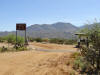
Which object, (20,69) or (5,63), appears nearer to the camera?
(20,69)

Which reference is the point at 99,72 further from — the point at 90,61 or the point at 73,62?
the point at 73,62

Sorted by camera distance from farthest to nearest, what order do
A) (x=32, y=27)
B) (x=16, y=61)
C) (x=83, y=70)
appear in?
(x=32, y=27) < (x=16, y=61) < (x=83, y=70)

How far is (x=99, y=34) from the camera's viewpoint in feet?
31.0

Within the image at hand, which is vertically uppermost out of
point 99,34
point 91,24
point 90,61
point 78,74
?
point 91,24

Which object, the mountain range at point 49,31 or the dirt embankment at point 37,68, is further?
the mountain range at point 49,31

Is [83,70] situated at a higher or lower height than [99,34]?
lower

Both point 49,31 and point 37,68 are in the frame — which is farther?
point 49,31

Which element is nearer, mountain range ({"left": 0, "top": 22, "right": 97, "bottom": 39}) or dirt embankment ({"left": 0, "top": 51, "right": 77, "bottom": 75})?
dirt embankment ({"left": 0, "top": 51, "right": 77, "bottom": 75})

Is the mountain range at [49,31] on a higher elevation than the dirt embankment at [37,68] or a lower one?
higher

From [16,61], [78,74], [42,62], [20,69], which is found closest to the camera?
[78,74]

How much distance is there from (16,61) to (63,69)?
4231 millimetres

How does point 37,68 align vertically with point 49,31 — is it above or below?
below

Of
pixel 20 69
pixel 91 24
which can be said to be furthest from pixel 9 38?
pixel 91 24

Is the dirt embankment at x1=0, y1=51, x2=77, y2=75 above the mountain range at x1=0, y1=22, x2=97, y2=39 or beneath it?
beneath
